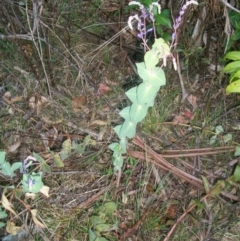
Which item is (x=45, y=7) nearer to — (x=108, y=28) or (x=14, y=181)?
(x=108, y=28)

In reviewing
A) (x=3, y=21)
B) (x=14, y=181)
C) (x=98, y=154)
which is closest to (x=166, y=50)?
(x=98, y=154)

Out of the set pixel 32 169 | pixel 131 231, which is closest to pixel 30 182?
pixel 32 169

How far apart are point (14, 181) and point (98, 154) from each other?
14.0 inches

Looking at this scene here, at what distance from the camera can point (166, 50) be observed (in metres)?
1.06

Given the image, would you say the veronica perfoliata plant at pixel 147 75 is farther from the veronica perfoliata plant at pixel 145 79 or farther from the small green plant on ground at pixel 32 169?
the small green plant on ground at pixel 32 169

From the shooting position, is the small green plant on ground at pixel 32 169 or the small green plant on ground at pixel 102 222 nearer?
the small green plant on ground at pixel 32 169

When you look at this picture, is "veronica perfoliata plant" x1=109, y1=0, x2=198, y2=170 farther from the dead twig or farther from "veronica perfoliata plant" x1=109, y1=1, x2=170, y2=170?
the dead twig

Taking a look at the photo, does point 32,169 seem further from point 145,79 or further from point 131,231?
point 145,79

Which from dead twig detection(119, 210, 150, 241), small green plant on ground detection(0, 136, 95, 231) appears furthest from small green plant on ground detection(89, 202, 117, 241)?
small green plant on ground detection(0, 136, 95, 231)

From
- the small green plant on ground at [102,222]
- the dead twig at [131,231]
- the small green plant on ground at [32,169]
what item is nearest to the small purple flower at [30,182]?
the small green plant on ground at [32,169]

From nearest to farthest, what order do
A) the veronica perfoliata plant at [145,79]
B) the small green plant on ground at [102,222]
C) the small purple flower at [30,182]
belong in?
the veronica perfoliata plant at [145,79], the small purple flower at [30,182], the small green plant on ground at [102,222]

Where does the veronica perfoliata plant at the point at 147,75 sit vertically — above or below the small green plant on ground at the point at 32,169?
above

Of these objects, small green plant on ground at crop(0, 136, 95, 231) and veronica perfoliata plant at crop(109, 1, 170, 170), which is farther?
small green plant on ground at crop(0, 136, 95, 231)

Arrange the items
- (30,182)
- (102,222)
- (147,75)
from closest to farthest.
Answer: (147,75) → (30,182) → (102,222)
